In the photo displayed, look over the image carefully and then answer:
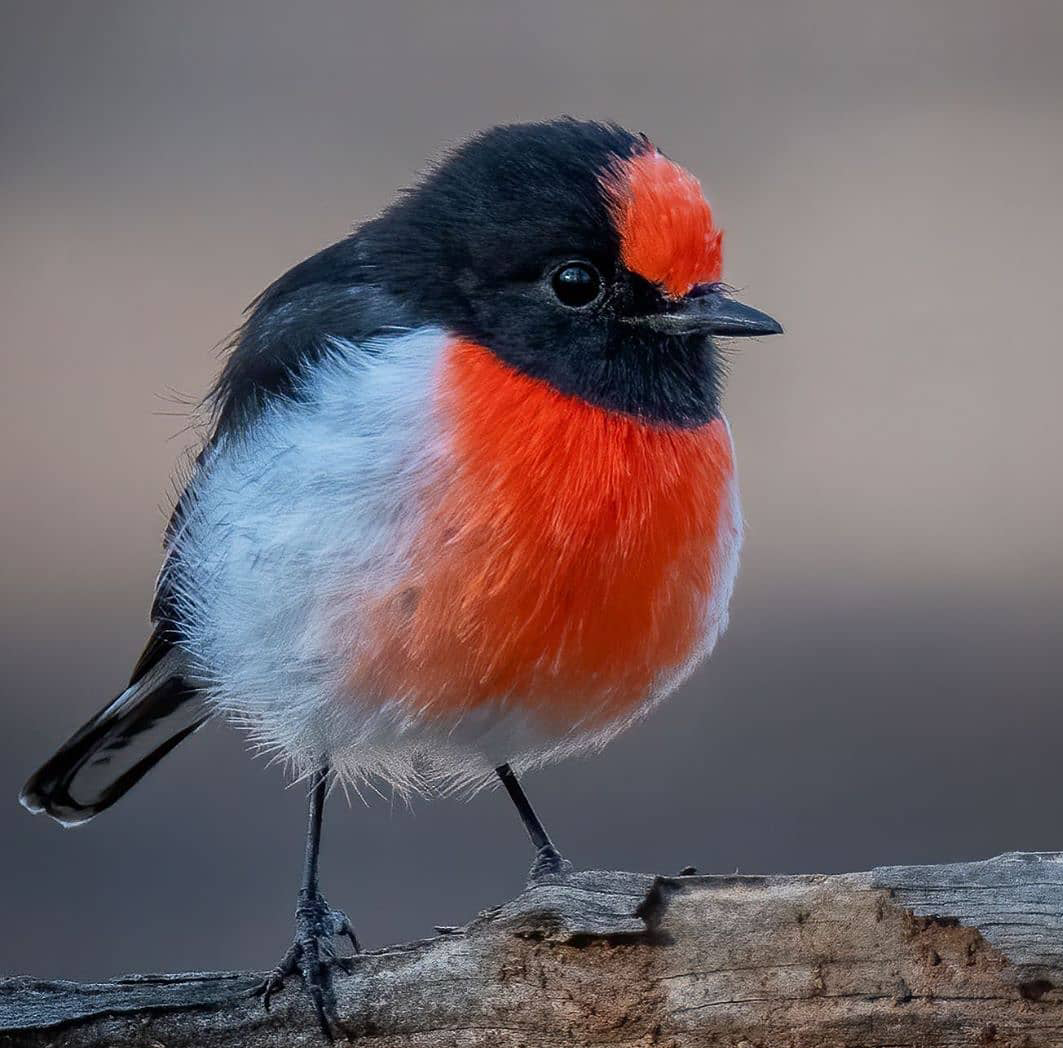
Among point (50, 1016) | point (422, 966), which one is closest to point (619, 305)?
point (422, 966)

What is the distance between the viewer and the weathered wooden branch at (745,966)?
1996 millimetres

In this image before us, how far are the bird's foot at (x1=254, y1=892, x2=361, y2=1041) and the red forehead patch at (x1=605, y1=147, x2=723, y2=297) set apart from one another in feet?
3.91

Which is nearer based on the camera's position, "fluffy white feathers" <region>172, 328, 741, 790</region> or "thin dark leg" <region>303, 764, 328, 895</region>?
"fluffy white feathers" <region>172, 328, 741, 790</region>

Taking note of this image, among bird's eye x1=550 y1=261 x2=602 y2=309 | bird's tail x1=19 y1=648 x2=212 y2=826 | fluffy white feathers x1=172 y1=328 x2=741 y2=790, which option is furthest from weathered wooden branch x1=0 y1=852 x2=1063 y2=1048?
bird's eye x1=550 y1=261 x2=602 y2=309

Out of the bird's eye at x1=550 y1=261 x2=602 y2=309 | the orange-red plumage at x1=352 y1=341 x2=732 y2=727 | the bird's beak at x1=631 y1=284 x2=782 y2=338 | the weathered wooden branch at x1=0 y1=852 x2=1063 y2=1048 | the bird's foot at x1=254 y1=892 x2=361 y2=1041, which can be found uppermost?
the bird's eye at x1=550 y1=261 x2=602 y2=309

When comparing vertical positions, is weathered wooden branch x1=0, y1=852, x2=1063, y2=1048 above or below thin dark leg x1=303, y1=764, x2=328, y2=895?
below

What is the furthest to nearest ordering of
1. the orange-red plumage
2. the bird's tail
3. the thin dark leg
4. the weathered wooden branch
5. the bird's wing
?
the bird's tail
the thin dark leg
the bird's wing
the orange-red plumage
the weathered wooden branch

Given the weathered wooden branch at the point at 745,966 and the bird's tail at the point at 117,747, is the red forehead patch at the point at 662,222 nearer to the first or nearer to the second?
the weathered wooden branch at the point at 745,966

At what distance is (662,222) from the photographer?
2342 mm

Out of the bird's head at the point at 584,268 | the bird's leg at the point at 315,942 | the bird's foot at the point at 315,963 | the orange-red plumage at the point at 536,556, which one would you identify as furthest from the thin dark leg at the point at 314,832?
the bird's head at the point at 584,268

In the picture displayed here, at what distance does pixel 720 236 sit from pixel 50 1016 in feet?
5.28

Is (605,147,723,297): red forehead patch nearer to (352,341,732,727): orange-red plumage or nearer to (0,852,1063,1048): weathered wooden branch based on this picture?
(352,341,732,727): orange-red plumage

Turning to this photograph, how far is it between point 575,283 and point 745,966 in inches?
41.3

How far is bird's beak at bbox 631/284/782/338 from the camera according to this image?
2.38 m
